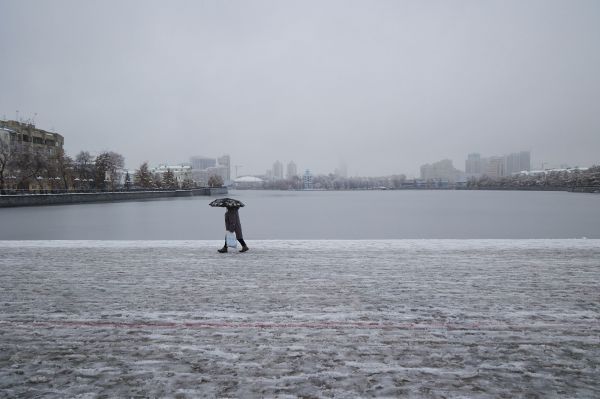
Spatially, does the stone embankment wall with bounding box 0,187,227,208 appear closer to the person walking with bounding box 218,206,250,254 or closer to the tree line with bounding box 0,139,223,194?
the tree line with bounding box 0,139,223,194

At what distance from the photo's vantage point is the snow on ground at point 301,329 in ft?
11.5

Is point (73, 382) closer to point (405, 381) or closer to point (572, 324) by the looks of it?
point (405, 381)

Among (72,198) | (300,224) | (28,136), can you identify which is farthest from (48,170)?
(300,224)

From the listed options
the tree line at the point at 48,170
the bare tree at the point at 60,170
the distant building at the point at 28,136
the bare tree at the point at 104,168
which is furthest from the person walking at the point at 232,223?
the distant building at the point at 28,136

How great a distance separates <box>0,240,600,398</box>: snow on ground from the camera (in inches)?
137

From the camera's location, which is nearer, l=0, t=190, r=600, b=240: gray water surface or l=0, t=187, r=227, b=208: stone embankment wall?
l=0, t=190, r=600, b=240: gray water surface

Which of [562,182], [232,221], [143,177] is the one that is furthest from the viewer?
[562,182]

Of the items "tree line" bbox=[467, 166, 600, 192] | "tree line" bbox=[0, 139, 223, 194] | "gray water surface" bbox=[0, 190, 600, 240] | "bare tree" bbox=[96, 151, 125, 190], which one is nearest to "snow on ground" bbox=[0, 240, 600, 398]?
"gray water surface" bbox=[0, 190, 600, 240]

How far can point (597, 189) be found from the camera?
374 ft

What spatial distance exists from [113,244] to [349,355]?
445 inches

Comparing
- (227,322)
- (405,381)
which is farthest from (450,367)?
(227,322)

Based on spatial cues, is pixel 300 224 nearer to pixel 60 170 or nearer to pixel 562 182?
pixel 60 170

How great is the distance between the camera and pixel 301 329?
4.74m

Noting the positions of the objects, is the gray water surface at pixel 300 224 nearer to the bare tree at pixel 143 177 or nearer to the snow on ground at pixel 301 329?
the snow on ground at pixel 301 329
